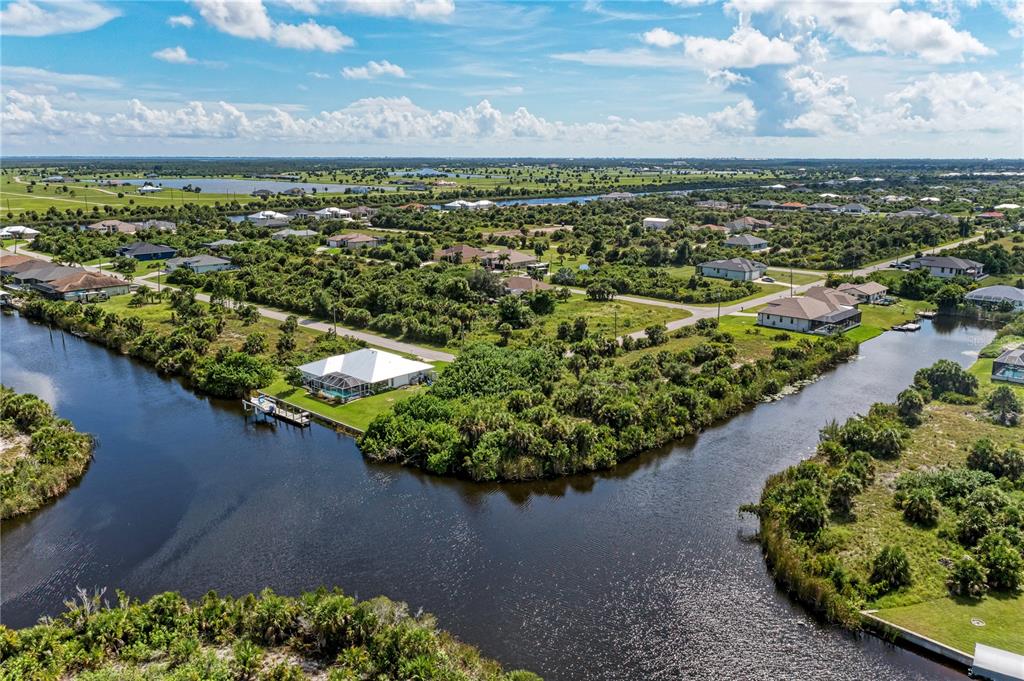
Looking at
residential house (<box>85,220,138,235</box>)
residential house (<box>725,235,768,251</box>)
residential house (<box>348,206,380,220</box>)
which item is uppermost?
residential house (<box>348,206,380,220</box>)

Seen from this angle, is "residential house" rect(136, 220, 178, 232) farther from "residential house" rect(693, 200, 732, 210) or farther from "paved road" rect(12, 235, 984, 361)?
"residential house" rect(693, 200, 732, 210)

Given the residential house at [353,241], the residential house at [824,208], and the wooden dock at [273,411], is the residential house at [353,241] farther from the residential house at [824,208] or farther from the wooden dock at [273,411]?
the residential house at [824,208]

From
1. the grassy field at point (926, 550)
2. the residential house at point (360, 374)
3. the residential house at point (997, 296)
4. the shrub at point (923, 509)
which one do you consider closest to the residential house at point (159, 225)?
the residential house at point (360, 374)

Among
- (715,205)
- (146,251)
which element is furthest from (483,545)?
(715,205)

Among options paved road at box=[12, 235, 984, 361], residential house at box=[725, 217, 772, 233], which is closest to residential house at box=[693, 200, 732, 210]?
residential house at box=[725, 217, 772, 233]

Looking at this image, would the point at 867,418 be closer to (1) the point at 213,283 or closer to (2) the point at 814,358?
(2) the point at 814,358

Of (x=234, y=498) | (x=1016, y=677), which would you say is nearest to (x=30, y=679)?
(x=234, y=498)
